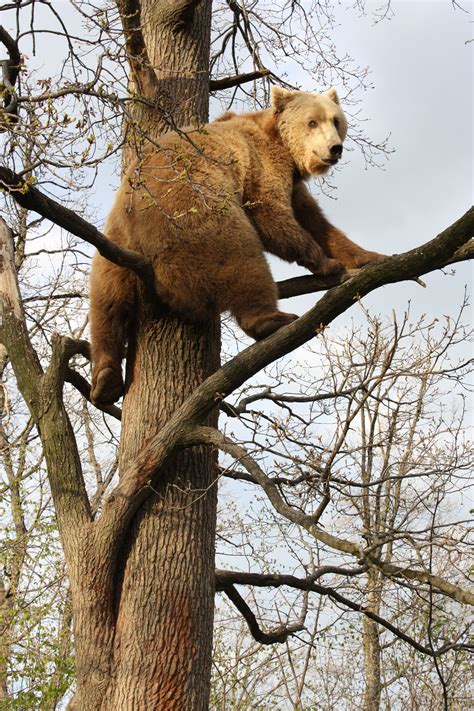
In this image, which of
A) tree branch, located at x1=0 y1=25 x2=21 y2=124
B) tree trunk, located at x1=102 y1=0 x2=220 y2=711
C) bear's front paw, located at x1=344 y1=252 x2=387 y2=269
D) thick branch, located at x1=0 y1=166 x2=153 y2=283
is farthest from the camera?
bear's front paw, located at x1=344 y1=252 x2=387 y2=269

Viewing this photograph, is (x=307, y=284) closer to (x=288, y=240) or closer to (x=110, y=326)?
(x=288, y=240)

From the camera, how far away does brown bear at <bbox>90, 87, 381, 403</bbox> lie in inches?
204

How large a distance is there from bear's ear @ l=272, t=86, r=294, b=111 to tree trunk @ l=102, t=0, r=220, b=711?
2.86ft

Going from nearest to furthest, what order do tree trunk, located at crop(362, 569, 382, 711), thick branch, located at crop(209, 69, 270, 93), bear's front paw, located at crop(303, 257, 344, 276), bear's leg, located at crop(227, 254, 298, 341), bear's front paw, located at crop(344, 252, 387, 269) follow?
1. bear's leg, located at crop(227, 254, 298, 341)
2. bear's front paw, located at crop(303, 257, 344, 276)
3. bear's front paw, located at crop(344, 252, 387, 269)
4. thick branch, located at crop(209, 69, 270, 93)
5. tree trunk, located at crop(362, 569, 382, 711)

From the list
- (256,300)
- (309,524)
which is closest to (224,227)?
(256,300)

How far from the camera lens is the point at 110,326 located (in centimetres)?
555

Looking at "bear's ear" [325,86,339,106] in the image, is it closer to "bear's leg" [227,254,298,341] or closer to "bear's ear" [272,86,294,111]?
"bear's ear" [272,86,294,111]

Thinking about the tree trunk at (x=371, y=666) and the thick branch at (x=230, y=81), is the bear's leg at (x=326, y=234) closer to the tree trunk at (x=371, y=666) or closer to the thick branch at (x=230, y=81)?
the thick branch at (x=230, y=81)

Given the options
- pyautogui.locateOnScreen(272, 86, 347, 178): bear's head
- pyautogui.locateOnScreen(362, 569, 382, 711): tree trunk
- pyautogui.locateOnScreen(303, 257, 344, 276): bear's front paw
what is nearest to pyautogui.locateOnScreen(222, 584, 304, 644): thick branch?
pyautogui.locateOnScreen(303, 257, 344, 276): bear's front paw

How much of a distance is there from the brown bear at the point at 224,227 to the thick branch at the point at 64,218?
1.05 ft

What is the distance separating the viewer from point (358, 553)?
4406 millimetres

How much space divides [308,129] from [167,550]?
11.2 ft

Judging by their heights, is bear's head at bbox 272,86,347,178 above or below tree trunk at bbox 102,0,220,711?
above

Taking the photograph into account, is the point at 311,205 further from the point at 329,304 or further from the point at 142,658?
the point at 142,658
